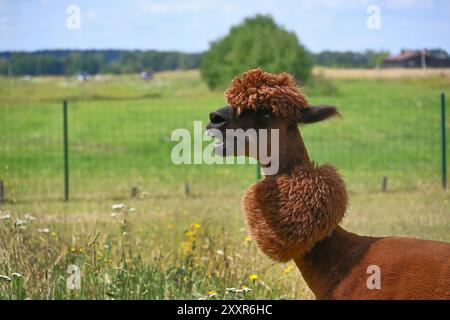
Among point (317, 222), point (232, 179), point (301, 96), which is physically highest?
point (301, 96)

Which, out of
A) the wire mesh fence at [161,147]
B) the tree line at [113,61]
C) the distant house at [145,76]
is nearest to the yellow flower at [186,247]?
the wire mesh fence at [161,147]

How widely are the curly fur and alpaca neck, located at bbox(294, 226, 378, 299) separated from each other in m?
0.08

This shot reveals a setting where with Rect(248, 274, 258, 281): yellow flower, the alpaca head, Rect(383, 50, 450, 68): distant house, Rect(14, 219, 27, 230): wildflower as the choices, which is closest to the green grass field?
Rect(14, 219, 27, 230): wildflower

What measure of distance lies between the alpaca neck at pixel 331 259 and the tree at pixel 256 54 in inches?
1349

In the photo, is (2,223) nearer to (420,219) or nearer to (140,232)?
(140,232)

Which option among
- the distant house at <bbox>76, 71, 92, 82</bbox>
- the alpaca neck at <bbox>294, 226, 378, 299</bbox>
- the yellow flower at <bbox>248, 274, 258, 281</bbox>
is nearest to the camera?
the alpaca neck at <bbox>294, 226, 378, 299</bbox>

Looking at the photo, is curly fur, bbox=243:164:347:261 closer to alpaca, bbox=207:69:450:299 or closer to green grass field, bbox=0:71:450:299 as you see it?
alpaca, bbox=207:69:450:299

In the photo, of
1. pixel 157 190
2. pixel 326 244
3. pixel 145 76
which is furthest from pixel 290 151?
pixel 145 76

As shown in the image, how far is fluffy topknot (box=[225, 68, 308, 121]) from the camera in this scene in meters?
4.62

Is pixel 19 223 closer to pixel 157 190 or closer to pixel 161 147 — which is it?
pixel 157 190

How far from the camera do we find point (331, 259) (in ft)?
14.8
